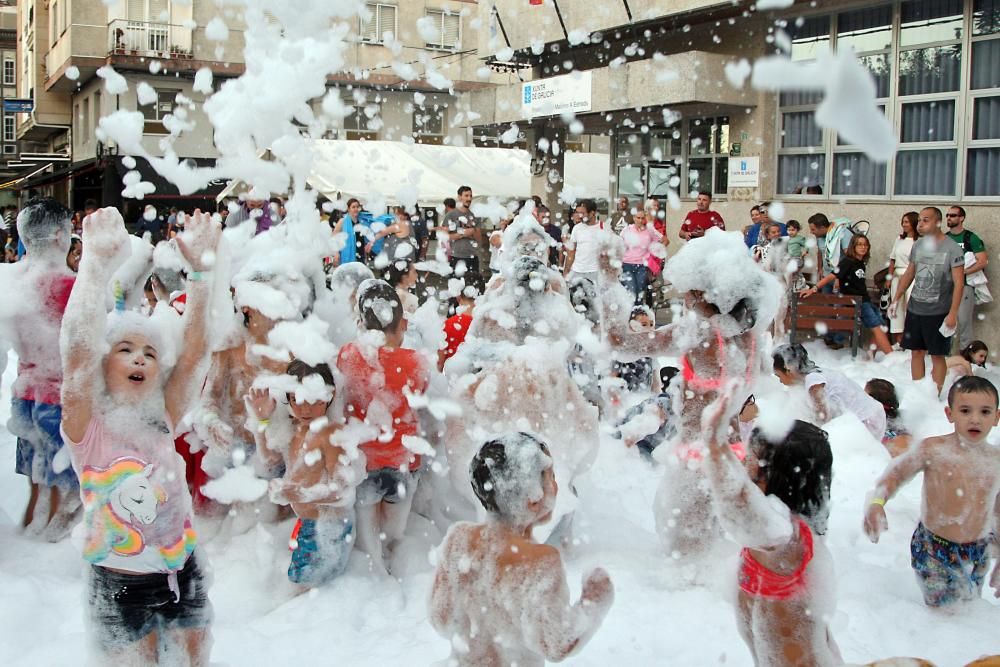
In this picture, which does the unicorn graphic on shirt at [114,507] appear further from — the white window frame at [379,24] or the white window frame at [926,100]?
the white window frame at [379,24]

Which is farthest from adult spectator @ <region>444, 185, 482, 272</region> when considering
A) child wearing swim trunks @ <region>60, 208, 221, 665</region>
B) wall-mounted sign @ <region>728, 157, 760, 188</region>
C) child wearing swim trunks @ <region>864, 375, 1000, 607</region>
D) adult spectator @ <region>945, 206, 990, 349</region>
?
child wearing swim trunks @ <region>60, 208, 221, 665</region>

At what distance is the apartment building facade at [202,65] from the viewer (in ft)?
85.8

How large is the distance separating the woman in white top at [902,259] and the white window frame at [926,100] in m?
1.11

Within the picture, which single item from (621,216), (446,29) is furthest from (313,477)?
(446,29)

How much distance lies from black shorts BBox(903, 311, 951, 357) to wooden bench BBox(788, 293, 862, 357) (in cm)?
104

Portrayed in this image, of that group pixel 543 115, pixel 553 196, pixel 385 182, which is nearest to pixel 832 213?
pixel 543 115

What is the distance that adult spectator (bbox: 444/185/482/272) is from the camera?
36.1ft

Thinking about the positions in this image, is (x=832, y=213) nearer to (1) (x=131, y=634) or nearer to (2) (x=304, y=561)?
(2) (x=304, y=561)

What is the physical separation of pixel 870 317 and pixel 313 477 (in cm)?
705

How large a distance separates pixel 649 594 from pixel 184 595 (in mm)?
1936

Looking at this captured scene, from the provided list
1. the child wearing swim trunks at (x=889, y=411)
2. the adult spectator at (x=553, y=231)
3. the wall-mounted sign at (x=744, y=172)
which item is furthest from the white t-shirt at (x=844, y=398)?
the wall-mounted sign at (x=744, y=172)

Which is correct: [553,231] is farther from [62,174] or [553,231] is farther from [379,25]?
[62,174]

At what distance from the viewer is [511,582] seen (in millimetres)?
2645

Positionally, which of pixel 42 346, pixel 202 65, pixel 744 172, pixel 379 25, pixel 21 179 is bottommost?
pixel 42 346
